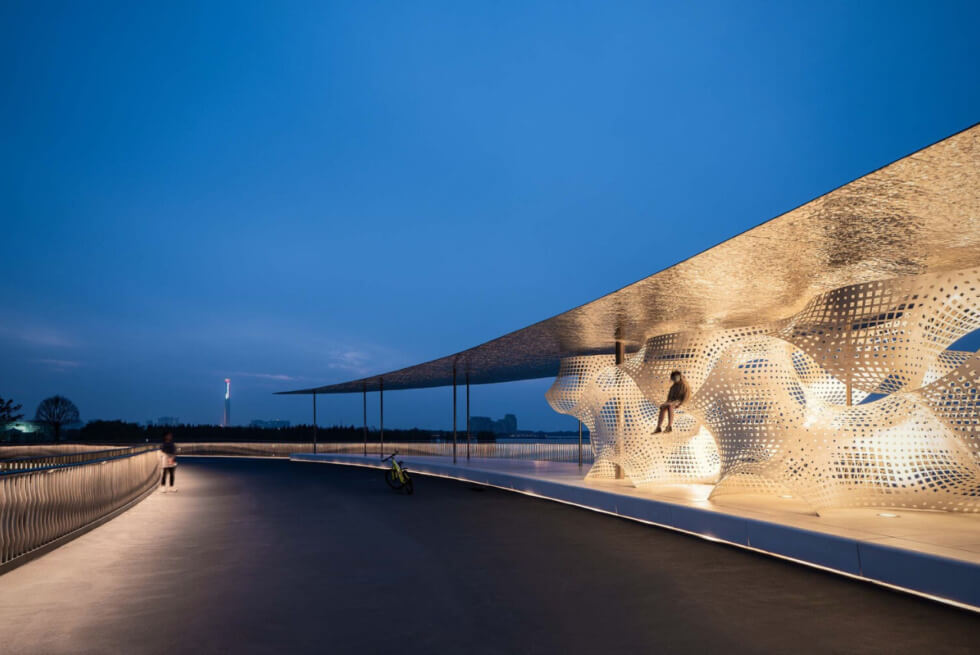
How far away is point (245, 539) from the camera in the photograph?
816 centimetres

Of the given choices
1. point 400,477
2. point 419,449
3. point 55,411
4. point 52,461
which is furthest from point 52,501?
point 55,411

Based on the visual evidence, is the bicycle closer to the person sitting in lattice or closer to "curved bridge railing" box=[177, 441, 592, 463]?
the person sitting in lattice

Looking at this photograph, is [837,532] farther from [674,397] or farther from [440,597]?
[674,397]

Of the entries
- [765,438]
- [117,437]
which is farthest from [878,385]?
[117,437]

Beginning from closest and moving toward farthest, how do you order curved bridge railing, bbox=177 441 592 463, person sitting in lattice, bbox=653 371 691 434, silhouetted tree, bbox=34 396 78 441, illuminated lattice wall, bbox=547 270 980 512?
illuminated lattice wall, bbox=547 270 980 512 < person sitting in lattice, bbox=653 371 691 434 < curved bridge railing, bbox=177 441 592 463 < silhouetted tree, bbox=34 396 78 441

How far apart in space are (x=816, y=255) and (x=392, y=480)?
1026cm

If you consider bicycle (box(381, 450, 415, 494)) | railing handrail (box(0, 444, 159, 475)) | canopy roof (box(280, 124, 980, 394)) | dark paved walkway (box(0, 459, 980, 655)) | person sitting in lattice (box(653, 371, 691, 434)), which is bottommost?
dark paved walkway (box(0, 459, 980, 655))

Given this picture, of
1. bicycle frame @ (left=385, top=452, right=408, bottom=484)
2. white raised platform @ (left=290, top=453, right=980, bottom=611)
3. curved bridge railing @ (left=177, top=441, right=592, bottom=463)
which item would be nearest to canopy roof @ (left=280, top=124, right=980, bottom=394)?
white raised platform @ (left=290, top=453, right=980, bottom=611)

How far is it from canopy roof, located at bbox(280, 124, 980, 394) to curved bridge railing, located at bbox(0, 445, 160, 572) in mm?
6846

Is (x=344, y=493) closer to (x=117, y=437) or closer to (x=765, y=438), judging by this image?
(x=765, y=438)

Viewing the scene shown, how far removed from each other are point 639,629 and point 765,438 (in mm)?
5980

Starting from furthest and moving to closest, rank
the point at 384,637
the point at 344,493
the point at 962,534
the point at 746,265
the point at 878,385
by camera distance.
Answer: the point at 344,493, the point at 878,385, the point at 746,265, the point at 962,534, the point at 384,637

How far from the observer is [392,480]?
15336 millimetres

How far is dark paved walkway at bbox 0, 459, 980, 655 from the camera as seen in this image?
13.5ft
